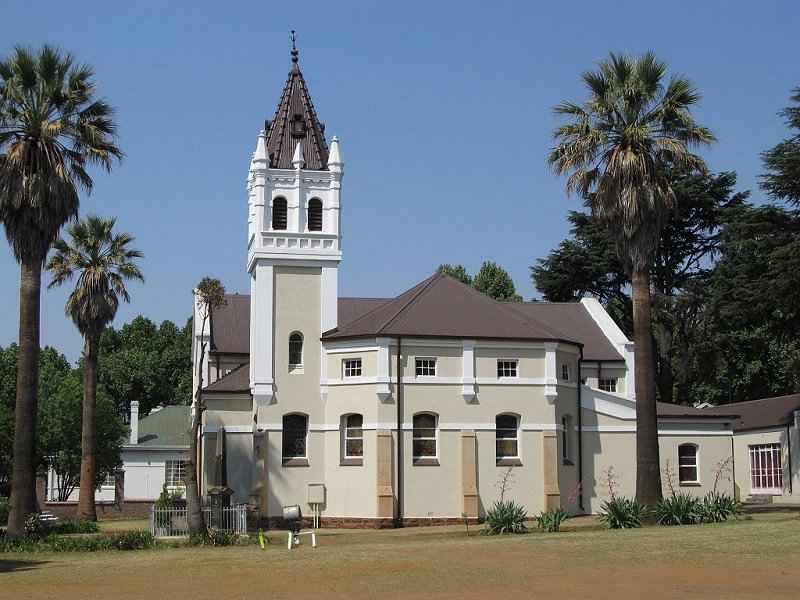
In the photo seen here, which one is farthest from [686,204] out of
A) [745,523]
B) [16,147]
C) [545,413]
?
[16,147]

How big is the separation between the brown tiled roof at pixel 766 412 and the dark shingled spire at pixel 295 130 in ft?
73.2

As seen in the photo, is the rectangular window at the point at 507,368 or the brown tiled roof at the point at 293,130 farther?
the brown tiled roof at the point at 293,130

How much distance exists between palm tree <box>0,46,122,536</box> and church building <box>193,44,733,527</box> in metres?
10.6

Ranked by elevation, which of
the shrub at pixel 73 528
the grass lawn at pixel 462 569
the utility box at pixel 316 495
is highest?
the utility box at pixel 316 495

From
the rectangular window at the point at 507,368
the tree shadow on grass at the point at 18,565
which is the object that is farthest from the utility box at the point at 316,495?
the tree shadow on grass at the point at 18,565

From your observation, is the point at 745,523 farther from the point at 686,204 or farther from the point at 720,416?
the point at 686,204

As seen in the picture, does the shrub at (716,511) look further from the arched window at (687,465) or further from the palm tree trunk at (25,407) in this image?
the palm tree trunk at (25,407)

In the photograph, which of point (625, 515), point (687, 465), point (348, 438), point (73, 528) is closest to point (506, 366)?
point (348, 438)

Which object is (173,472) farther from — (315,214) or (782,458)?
(782,458)

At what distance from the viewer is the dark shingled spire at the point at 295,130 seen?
45.2 metres

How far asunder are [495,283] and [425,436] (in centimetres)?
4630

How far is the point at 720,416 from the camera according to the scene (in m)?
46.4

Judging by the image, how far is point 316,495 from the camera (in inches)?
1631

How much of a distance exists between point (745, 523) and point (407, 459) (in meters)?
13.3
